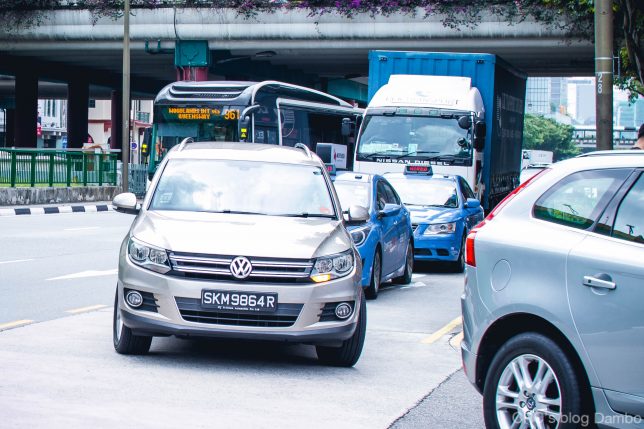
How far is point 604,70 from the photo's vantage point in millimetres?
14953

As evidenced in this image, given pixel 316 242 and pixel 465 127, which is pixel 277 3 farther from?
pixel 316 242

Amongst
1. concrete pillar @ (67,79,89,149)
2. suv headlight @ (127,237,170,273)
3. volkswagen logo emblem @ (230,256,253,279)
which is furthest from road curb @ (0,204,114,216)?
volkswagen logo emblem @ (230,256,253,279)

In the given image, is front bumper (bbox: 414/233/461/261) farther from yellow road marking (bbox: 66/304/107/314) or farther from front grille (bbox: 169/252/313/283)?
front grille (bbox: 169/252/313/283)

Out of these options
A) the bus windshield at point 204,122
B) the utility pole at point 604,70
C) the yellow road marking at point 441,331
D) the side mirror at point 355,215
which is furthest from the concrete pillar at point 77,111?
the side mirror at point 355,215

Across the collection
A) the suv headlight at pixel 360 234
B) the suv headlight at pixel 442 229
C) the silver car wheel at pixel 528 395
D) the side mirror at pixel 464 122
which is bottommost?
the silver car wheel at pixel 528 395

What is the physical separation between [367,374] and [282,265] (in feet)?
3.69

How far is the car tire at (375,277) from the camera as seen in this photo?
523 inches

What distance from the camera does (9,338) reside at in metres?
9.25

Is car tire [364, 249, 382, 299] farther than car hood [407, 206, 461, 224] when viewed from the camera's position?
No

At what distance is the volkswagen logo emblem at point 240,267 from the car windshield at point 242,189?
1.10 metres

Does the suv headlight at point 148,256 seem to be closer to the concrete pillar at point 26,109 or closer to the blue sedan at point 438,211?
the blue sedan at point 438,211

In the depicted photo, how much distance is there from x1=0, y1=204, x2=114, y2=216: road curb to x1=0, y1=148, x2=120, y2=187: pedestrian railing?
1237mm

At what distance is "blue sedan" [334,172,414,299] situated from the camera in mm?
13023

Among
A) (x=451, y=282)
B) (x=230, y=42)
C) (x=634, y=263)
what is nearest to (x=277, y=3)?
(x=230, y=42)
